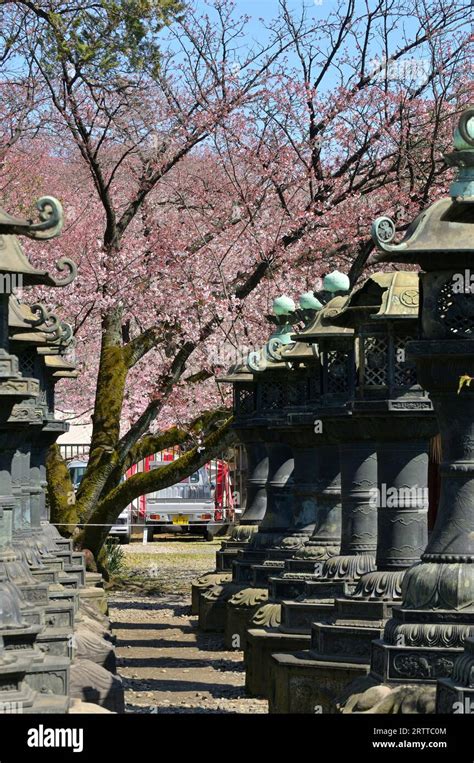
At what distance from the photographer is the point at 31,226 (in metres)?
9.09

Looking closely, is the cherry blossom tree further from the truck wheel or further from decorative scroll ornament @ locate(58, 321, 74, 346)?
the truck wheel

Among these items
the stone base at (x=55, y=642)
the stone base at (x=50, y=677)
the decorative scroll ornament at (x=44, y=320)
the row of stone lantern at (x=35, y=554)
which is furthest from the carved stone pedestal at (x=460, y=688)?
the decorative scroll ornament at (x=44, y=320)

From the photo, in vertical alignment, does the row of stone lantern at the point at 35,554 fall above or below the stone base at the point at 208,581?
above

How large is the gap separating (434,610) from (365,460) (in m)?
3.35

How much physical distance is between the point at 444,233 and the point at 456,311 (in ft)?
1.60

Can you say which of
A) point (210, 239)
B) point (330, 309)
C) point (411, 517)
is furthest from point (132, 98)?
point (411, 517)

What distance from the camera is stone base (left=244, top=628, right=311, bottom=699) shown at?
539 inches

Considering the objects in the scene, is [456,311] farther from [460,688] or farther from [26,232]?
[26,232]

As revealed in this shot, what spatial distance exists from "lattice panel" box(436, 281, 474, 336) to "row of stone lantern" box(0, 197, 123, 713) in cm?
235

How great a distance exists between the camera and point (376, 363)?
11547 millimetres

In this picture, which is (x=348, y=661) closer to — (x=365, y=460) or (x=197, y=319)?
(x=365, y=460)

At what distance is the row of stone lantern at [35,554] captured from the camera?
9.18 metres

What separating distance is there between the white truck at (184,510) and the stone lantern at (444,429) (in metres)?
33.1

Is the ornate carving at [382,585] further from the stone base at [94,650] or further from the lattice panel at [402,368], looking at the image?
the stone base at [94,650]
